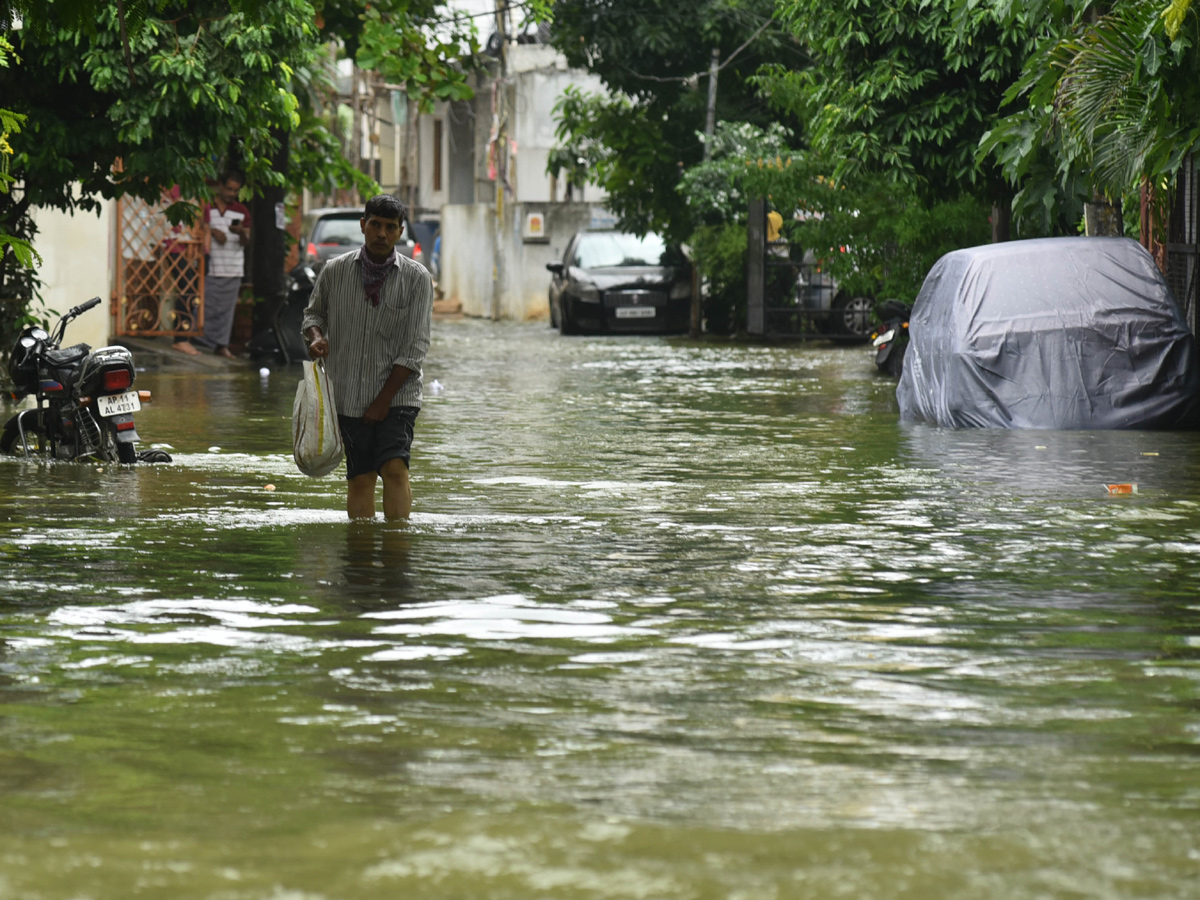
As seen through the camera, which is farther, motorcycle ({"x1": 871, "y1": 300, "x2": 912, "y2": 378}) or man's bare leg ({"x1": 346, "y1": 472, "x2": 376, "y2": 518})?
motorcycle ({"x1": 871, "y1": 300, "x2": 912, "y2": 378})

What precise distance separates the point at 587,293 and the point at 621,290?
0.65 metres

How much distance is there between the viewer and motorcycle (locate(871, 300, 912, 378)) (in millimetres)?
22266

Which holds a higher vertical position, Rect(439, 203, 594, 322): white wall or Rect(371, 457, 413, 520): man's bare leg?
Rect(439, 203, 594, 322): white wall

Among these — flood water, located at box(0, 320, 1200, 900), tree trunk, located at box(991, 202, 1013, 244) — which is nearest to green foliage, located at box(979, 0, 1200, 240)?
flood water, located at box(0, 320, 1200, 900)

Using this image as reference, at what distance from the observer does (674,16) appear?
3406cm

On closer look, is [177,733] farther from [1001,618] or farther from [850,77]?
[850,77]

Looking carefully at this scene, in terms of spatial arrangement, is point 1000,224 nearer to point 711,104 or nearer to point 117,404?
point 711,104

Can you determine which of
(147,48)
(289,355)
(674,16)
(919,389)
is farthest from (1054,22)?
(674,16)

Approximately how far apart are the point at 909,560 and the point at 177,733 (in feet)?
13.2

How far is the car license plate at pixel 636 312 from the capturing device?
33781mm

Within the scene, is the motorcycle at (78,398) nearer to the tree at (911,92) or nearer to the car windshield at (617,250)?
the tree at (911,92)

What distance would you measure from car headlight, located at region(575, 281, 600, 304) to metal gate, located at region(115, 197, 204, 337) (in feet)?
31.0

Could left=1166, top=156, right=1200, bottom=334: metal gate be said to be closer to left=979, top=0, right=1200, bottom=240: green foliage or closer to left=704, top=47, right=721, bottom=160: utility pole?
Result: left=979, top=0, right=1200, bottom=240: green foliage

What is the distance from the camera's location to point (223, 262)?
24.2m
